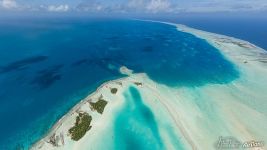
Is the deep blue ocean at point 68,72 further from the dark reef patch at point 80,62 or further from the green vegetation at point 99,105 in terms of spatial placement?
the green vegetation at point 99,105

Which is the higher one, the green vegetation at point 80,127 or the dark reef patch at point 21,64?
the green vegetation at point 80,127

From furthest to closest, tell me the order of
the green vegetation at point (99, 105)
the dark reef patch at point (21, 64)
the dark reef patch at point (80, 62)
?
the dark reef patch at point (80, 62)
the dark reef patch at point (21, 64)
the green vegetation at point (99, 105)

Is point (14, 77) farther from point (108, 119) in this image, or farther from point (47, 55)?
point (108, 119)

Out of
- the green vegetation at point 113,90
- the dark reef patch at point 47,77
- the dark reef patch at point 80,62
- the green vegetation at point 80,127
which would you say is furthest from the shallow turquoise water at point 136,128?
the dark reef patch at point 80,62

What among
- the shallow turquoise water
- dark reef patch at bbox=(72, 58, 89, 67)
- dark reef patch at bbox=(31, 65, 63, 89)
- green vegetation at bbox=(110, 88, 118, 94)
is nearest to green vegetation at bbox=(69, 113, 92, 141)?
the shallow turquoise water

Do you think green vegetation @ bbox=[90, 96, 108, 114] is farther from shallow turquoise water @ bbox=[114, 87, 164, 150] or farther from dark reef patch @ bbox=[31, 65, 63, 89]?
dark reef patch @ bbox=[31, 65, 63, 89]

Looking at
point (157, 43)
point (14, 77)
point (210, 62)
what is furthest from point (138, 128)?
point (157, 43)

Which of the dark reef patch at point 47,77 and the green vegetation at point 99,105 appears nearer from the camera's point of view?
the green vegetation at point 99,105
